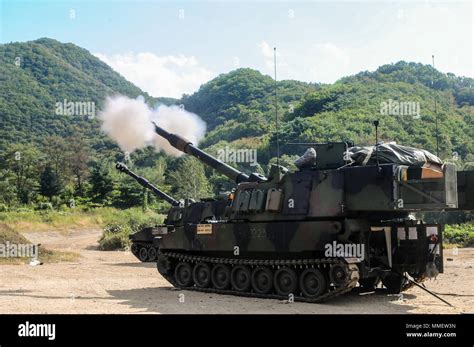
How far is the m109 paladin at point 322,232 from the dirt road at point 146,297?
0.64m

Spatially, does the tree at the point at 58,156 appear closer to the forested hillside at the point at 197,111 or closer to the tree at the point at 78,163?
the forested hillside at the point at 197,111

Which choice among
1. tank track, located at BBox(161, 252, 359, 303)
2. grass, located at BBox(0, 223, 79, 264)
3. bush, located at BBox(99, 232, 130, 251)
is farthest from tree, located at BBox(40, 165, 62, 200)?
tank track, located at BBox(161, 252, 359, 303)

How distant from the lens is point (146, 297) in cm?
1453

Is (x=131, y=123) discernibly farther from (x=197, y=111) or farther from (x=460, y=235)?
(x=197, y=111)

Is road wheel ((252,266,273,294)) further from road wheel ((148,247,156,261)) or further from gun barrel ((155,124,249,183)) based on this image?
road wheel ((148,247,156,261))

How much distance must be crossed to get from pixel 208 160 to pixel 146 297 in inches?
188

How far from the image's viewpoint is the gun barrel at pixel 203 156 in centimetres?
1703

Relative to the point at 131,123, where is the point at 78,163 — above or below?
above

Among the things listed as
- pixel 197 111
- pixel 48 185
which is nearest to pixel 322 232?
pixel 48 185

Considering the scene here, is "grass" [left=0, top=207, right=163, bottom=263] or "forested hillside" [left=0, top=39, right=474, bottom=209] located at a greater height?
"forested hillside" [left=0, top=39, right=474, bottom=209]

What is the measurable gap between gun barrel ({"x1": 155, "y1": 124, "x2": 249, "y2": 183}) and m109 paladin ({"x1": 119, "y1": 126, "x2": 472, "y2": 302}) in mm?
687

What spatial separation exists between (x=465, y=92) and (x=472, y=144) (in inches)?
1602

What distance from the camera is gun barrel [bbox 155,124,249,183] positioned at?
17031 millimetres

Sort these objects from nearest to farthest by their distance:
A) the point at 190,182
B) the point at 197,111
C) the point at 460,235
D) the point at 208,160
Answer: the point at 208,160
the point at 460,235
the point at 190,182
the point at 197,111
